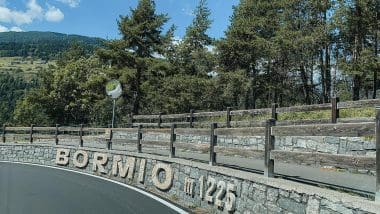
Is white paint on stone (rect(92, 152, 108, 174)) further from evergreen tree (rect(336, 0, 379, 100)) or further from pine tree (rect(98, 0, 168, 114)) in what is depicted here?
pine tree (rect(98, 0, 168, 114))

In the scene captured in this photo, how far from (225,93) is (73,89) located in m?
37.8

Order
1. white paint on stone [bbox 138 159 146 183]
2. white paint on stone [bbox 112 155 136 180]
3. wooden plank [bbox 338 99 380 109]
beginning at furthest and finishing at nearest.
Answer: white paint on stone [bbox 112 155 136 180]
white paint on stone [bbox 138 159 146 183]
wooden plank [bbox 338 99 380 109]

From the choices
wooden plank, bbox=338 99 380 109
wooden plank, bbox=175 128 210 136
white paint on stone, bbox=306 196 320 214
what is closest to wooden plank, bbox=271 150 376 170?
white paint on stone, bbox=306 196 320 214

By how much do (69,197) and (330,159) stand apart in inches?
307

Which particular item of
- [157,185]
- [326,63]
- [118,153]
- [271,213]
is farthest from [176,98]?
[271,213]

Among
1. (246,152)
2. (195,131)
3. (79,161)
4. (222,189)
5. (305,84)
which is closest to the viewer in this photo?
(246,152)

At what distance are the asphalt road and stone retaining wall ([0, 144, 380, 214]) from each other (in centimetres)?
72

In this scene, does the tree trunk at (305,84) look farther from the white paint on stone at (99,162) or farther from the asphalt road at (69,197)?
the asphalt road at (69,197)

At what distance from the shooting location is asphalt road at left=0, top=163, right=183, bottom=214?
34.8 ft

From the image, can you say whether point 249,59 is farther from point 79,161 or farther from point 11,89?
point 11,89

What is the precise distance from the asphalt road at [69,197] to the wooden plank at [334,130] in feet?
11.8

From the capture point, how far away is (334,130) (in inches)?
268

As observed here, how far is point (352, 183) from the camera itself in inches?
347

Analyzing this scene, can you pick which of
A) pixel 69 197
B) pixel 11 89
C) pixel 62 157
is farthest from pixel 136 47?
pixel 11 89
